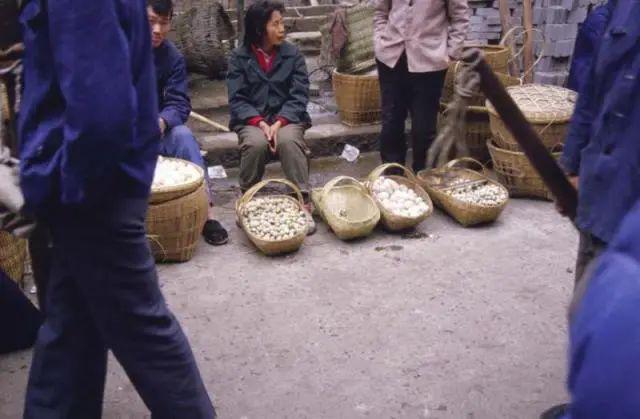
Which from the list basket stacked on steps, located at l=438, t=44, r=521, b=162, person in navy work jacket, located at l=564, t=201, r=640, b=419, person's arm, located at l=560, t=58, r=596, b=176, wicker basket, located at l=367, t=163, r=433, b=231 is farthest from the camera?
basket stacked on steps, located at l=438, t=44, r=521, b=162

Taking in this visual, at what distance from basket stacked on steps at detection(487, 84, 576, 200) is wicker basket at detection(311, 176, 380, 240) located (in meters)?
1.10

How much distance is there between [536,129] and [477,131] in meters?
0.83

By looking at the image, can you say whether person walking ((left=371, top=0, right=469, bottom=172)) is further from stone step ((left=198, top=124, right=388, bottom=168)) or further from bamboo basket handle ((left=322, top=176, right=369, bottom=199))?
stone step ((left=198, top=124, right=388, bottom=168))

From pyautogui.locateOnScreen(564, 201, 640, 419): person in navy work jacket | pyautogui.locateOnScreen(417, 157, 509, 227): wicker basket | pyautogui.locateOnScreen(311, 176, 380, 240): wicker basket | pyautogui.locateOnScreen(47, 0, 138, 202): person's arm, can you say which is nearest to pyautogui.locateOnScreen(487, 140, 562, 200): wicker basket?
pyautogui.locateOnScreen(417, 157, 509, 227): wicker basket

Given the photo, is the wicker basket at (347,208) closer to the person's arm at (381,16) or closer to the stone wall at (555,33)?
the person's arm at (381,16)

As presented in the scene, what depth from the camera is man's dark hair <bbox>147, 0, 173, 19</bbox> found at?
14.2ft

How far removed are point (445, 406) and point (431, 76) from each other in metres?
2.79

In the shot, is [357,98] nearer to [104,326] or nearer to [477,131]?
[477,131]

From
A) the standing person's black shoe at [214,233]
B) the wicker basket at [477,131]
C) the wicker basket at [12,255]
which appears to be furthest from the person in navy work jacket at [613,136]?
the wicker basket at [477,131]

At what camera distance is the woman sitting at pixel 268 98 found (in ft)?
16.5

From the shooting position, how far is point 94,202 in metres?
2.17

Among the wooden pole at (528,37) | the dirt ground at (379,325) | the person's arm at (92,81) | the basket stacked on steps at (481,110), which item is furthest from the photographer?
the wooden pole at (528,37)

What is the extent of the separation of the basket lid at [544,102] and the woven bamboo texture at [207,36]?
11.1 ft

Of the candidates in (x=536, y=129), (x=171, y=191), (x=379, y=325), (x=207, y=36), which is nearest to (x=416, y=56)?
(x=536, y=129)
